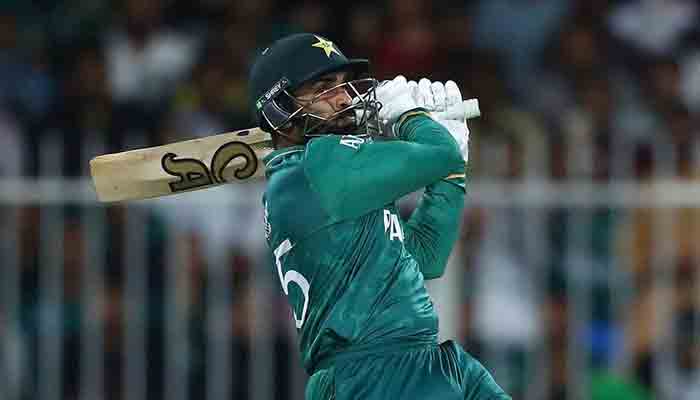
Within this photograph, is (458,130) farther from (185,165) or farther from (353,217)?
(185,165)

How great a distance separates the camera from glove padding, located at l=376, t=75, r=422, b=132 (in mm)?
4742

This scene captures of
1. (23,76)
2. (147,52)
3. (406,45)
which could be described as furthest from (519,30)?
(23,76)

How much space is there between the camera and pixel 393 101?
187 inches

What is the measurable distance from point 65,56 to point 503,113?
10.2 ft

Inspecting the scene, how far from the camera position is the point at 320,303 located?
4621 mm

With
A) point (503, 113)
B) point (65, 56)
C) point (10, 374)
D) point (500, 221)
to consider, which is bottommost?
point (10, 374)

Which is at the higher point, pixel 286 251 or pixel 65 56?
pixel 65 56

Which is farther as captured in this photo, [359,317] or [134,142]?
[134,142]

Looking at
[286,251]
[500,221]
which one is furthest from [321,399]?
[500,221]

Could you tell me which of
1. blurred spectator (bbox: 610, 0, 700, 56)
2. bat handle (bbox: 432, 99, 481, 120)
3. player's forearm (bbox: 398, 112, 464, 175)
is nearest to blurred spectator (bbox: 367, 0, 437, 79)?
blurred spectator (bbox: 610, 0, 700, 56)

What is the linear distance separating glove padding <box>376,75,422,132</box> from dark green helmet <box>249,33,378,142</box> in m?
0.03

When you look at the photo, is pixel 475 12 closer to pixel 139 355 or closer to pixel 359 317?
pixel 139 355

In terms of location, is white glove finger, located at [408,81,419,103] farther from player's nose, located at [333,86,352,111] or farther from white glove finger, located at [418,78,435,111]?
player's nose, located at [333,86,352,111]

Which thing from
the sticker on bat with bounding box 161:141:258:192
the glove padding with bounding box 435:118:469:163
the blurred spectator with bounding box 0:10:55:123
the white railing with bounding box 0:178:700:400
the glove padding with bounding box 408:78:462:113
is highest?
the blurred spectator with bounding box 0:10:55:123
